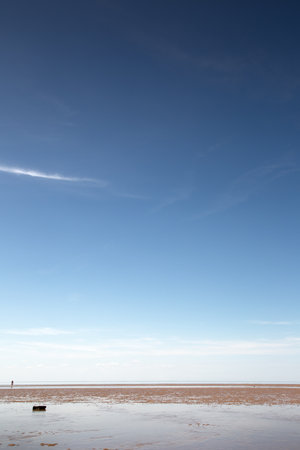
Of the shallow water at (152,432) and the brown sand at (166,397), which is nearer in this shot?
the shallow water at (152,432)

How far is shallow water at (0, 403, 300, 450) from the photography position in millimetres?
17703

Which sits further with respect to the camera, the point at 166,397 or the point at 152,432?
the point at 166,397

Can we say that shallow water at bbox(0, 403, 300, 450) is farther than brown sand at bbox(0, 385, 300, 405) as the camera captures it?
No

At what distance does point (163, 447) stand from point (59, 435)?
271 inches

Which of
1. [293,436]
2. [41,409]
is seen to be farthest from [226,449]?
[41,409]

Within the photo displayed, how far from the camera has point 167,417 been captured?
1141 inches

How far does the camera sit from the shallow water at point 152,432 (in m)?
17.7

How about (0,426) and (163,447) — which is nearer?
(163,447)

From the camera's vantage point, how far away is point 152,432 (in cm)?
2162

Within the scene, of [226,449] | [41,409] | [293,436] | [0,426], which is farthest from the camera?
[41,409]

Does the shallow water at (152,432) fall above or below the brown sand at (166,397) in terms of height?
above

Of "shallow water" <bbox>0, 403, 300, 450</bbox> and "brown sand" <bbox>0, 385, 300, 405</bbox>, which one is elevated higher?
"shallow water" <bbox>0, 403, 300, 450</bbox>

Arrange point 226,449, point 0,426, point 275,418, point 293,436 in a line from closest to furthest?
point 226,449 → point 293,436 → point 0,426 → point 275,418

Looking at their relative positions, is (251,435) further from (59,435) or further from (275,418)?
(59,435)
